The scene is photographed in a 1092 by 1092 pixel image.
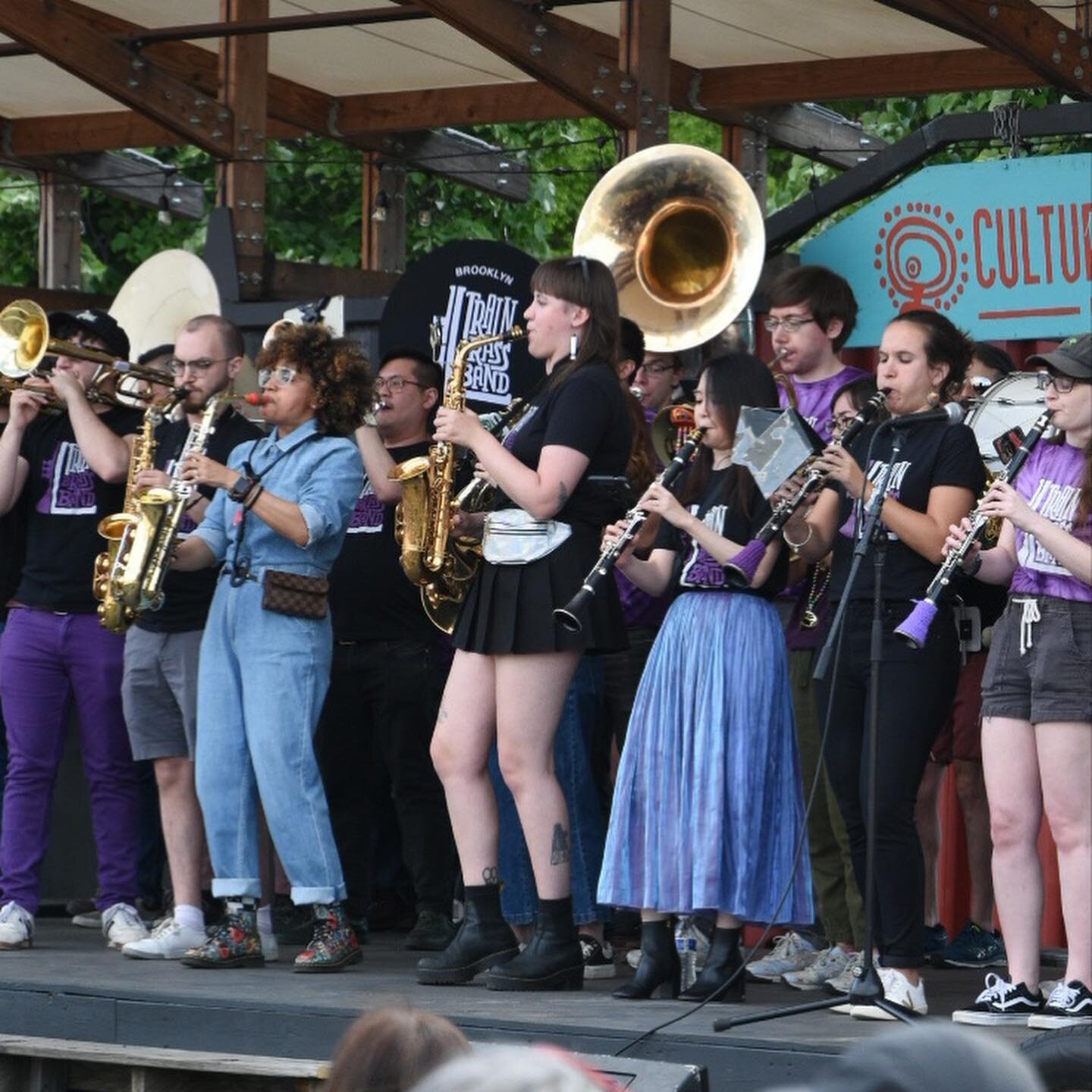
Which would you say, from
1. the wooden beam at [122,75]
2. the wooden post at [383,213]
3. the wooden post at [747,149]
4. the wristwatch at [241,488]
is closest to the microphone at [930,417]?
the wristwatch at [241,488]

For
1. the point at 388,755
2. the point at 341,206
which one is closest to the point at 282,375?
the point at 388,755

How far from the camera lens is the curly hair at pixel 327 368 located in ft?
21.0

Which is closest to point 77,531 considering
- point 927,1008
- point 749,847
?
point 749,847

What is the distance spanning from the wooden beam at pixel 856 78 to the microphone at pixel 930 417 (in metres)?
5.00

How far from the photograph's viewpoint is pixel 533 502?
18.4 ft

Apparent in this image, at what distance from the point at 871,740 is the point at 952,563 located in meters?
0.47

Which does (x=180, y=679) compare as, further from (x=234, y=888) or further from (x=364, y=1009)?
(x=364, y=1009)

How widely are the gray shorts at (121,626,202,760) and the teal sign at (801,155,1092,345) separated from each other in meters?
2.56

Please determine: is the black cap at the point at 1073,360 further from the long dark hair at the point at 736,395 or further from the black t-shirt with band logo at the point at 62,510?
the black t-shirt with band logo at the point at 62,510

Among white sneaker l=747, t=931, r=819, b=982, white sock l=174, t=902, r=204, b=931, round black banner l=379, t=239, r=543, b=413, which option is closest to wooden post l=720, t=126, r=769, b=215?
round black banner l=379, t=239, r=543, b=413

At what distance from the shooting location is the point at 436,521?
6.16 m

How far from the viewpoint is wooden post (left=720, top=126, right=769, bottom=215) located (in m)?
10.9

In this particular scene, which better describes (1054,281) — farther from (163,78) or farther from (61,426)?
(163,78)

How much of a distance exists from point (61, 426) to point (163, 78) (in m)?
3.45
